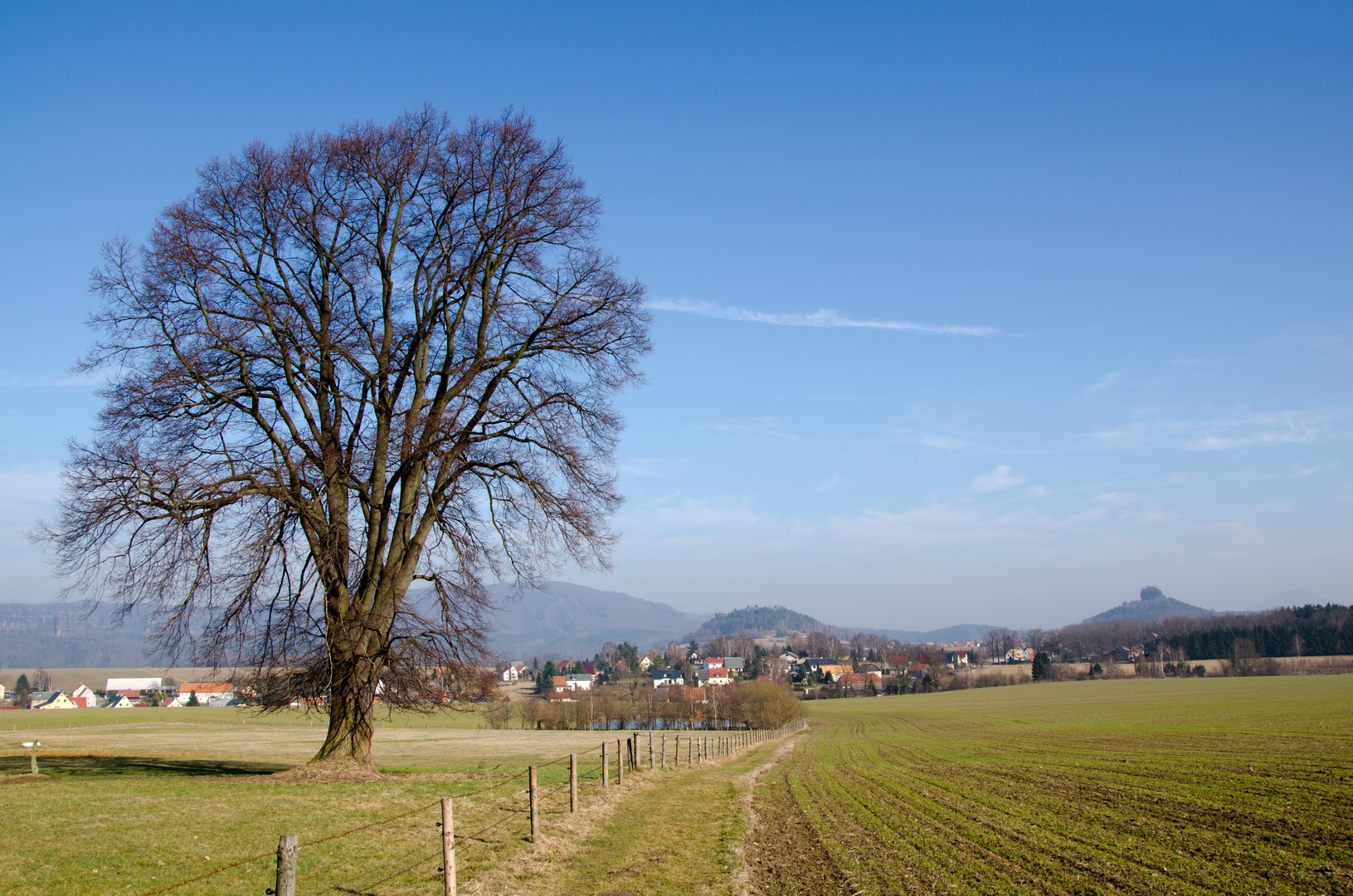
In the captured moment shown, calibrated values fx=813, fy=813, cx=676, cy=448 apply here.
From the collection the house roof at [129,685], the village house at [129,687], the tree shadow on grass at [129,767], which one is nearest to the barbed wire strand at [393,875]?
the tree shadow on grass at [129,767]

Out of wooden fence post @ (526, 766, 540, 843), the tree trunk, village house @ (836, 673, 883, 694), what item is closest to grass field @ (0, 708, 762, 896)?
wooden fence post @ (526, 766, 540, 843)

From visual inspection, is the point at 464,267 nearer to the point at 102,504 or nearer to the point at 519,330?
the point at 519,330

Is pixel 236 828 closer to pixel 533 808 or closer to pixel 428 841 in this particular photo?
pixel 428 841

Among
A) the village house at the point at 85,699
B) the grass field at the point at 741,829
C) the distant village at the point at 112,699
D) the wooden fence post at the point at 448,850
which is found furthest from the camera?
the village house at the point at 85,699

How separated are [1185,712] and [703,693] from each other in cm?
6113

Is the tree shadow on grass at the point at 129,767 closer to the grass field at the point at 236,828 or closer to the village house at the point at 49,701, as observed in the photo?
the grass field at the point at 236,828

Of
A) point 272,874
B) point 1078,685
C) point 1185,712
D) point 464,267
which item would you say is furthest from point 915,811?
point 1078,685

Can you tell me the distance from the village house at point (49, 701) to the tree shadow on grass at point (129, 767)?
136 m

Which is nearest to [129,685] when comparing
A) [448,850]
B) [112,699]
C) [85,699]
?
[112,699]

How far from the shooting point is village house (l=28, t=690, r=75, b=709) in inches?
5300

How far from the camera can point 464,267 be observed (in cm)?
1828

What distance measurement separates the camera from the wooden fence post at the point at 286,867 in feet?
20.8

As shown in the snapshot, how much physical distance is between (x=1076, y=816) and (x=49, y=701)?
188339 mm

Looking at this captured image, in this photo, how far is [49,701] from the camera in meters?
151
